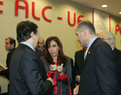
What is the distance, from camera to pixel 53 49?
248cm

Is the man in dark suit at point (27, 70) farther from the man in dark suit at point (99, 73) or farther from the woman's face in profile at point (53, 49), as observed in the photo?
the woman's face in profile at point (53, 49)

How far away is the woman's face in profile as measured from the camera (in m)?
2.49

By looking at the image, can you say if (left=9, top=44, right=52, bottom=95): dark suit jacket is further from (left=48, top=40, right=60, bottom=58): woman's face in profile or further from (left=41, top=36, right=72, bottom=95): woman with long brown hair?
(left=48, top=40, right=60, bottom=58): woman's face in profile

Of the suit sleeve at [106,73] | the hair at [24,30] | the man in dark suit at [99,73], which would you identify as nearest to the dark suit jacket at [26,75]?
the hair at [24,30]

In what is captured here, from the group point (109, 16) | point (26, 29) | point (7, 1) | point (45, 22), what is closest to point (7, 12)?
point (7, 1)

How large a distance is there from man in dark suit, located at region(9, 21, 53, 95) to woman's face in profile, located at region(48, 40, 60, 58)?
0.92 meters

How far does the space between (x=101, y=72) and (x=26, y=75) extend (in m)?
0.69

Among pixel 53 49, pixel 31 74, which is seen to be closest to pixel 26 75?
pixel 31 74

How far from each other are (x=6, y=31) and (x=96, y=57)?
3640 millimetres

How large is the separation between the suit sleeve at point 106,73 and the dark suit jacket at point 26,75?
0.54 m

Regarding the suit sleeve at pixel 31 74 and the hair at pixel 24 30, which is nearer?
the suit sleeve at pixel 31 74

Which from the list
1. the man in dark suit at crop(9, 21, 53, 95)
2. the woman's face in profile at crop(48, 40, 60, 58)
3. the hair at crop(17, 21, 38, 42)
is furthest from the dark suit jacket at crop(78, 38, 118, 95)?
the woman's face in profile at crop(48, 40, 60, 58)

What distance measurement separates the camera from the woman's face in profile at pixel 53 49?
249 cm

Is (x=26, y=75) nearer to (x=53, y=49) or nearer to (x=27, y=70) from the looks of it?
(x=27, y=70)
